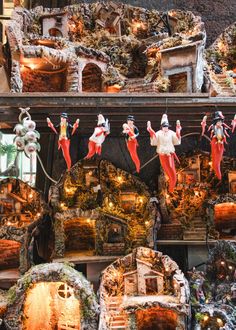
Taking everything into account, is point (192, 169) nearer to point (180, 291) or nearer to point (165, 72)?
point (165, 72)

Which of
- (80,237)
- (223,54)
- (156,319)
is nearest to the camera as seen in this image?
(156,319)

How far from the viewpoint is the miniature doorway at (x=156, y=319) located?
870 cm

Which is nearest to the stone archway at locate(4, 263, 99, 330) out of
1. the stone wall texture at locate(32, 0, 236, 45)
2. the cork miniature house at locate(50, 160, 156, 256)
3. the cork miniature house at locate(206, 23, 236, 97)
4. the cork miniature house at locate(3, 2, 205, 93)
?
the cork miniature house at locate(50, 160, 156, 256)

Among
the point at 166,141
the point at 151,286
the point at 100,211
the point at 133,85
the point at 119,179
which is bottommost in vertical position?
the point at 151,286

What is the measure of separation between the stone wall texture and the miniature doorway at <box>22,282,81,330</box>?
29.9ft

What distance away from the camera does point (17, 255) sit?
11242mm

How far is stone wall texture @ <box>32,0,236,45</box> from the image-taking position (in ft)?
46.2

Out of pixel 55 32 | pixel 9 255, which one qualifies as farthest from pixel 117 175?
pixel 55 32

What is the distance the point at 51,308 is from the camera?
923 centimetres

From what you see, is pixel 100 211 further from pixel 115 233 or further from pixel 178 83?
pixel 178 83

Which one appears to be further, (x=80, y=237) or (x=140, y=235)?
(x=80, y=237)

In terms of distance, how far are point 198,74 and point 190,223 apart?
11.9ft

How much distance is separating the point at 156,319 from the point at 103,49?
7.40m

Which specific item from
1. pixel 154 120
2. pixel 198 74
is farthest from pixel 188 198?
pixel 198 74
